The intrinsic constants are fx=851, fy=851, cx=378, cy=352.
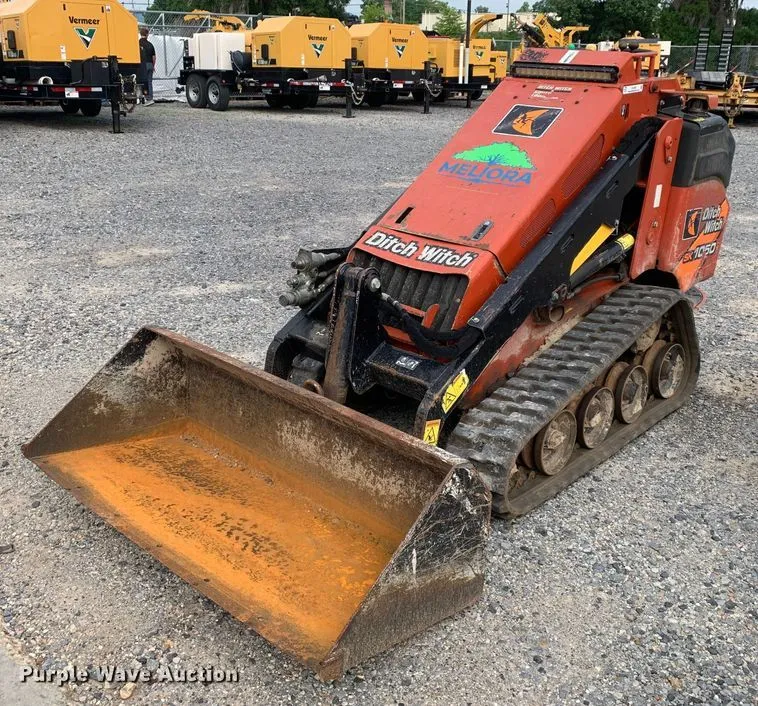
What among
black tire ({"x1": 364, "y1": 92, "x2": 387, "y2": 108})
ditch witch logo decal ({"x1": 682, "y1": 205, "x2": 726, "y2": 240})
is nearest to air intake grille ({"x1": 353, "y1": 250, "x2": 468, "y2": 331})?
ditch witch logo decal ({"x1": 682, "y1": 205, "x2": 726, "y2": 240})

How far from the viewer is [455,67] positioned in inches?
963

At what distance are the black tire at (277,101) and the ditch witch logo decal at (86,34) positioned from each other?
21.6 ft

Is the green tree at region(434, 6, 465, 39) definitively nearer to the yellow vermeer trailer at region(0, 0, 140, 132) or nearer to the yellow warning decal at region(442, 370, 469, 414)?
the yellow vermeer trailer at region(0, 0, 140, 132)

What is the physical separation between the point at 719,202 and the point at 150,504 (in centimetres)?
383

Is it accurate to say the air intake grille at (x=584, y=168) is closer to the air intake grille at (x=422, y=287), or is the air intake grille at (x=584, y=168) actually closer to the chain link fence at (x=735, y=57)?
the air intake grille at (x=422, y=287)

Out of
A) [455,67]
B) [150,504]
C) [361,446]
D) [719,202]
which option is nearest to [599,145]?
[719,202]

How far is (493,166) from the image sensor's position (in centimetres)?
448

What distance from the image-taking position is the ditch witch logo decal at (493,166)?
171 inches

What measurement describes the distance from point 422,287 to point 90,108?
1592cm

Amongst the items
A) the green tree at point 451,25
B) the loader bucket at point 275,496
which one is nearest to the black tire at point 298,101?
the loader bucket at point 275,496

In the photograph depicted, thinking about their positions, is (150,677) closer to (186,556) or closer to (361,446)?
(186,556)

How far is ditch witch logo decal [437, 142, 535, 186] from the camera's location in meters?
4.34

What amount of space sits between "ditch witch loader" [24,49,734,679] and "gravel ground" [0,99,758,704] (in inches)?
7.5

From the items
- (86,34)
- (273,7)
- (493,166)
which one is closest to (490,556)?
(493,166)
